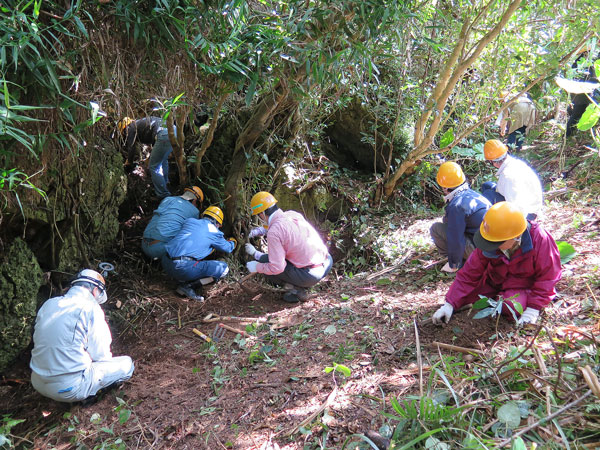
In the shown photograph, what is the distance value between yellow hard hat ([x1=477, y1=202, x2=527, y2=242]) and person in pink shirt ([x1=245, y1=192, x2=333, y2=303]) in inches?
86.1

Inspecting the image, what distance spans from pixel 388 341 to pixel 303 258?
1.71m

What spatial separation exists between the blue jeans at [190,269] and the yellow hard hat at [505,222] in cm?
347

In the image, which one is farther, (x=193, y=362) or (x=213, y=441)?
(x=193, y=362)

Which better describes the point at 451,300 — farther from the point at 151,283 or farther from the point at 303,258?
the point at 151,283

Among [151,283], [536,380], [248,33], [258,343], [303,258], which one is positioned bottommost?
[151,283]

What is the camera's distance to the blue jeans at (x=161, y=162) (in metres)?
5.02

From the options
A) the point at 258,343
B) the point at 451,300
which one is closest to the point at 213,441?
the point at 258,343

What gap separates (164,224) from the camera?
486 cm

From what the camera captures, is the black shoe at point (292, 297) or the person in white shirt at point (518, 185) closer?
the person in white shirt at point (518, 185)

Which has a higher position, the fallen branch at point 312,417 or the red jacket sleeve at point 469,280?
the red jacket sleeve at point 469,280

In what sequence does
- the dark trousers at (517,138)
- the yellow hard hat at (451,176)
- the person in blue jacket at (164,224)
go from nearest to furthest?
the yellow hard hat at (451,176)
the person in blue jacket at (164,224)
the dark trousers at (517,138)

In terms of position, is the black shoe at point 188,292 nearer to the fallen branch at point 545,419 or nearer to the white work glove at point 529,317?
the white work glove at point 529,317

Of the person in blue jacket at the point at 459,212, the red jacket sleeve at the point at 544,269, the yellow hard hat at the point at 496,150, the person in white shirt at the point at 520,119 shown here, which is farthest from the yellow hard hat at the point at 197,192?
the person in white shirt at the point at 520,119

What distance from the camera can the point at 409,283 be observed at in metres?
4.47
